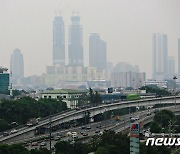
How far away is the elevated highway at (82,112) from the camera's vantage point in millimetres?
27628

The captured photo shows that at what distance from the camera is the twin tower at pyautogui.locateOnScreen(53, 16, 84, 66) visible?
458 ft

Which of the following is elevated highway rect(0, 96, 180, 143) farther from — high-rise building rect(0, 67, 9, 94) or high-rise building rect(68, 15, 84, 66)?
high-rise building rect(68, 15, 84, 66)

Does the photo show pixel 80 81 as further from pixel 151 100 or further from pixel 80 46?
pixel 151 100

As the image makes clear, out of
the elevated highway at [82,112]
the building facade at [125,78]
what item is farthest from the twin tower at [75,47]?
the elevated highway at [82,112]

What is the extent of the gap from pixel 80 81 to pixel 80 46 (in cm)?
2897

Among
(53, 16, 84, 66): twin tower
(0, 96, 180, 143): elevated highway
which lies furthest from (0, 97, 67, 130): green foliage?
(53, 16, 84, 66): twin tower

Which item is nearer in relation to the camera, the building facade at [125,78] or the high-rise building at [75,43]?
the building facade at [125,78]

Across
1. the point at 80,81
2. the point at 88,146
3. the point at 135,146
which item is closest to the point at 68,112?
the point at 88,146

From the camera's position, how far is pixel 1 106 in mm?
32656

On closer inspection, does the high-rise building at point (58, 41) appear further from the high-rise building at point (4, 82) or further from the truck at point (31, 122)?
the truck at point (31, 122)

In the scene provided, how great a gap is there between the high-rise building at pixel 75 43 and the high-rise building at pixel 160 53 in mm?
14248

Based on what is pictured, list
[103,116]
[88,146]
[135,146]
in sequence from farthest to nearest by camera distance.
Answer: [103,116] < [88,146] < [135,146]

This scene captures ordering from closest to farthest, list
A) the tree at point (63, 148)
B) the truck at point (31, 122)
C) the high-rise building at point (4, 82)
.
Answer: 1. the tree at point (63, 148)
2. the truck at point (31, 122)
3. the high-rise building at point (4, 82)

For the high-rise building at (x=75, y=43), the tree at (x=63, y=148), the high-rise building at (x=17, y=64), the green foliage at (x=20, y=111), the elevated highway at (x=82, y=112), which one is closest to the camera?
the tree at (x=63, y=148)
